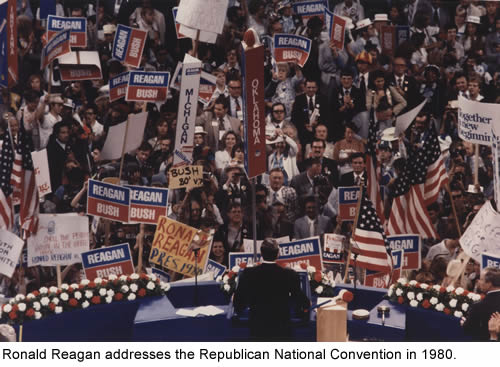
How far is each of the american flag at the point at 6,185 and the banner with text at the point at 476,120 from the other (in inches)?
234

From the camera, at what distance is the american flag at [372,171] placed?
40.7 feet

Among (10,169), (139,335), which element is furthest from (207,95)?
(139,335)

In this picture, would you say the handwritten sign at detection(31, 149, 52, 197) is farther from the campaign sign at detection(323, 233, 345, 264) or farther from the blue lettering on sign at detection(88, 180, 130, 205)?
the campaign sign at detection(323, 233, 345, 264)

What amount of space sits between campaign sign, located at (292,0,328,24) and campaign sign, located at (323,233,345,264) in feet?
15.8

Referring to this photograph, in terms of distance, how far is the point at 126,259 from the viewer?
12086 mm

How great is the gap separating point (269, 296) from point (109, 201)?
14.9ft

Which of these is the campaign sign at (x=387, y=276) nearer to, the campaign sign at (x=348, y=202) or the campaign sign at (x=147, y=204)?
the campaign sign at (x=348, y=202)

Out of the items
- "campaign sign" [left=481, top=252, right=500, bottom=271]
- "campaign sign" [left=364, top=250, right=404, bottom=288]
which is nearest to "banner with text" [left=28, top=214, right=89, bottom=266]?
"campaign sign" [left=364, top=250, right=404, bottom=288]

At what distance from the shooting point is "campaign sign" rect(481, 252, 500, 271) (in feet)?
36.0

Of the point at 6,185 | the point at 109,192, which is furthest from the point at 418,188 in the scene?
the point at 6,185

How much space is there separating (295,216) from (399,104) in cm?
281

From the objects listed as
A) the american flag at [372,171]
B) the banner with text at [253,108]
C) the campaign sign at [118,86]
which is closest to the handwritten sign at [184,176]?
the banner with text at [253,108]

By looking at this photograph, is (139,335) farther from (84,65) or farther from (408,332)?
(84,65)

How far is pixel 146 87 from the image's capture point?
13.7 meters
